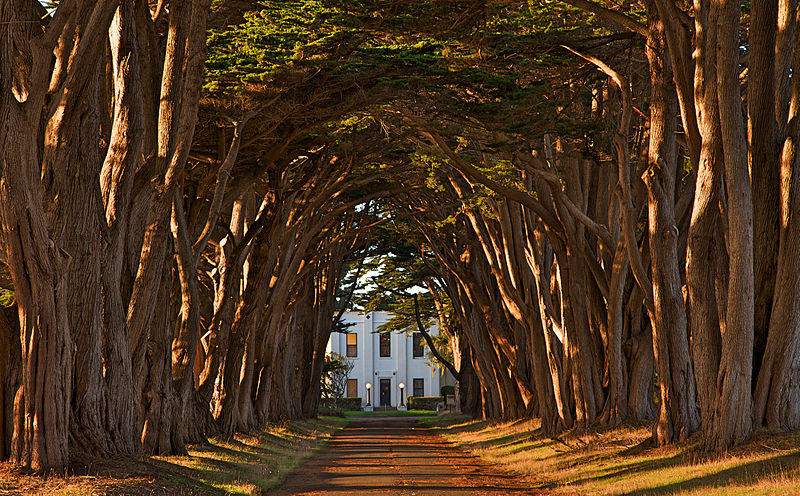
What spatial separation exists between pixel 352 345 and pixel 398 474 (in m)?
63.5

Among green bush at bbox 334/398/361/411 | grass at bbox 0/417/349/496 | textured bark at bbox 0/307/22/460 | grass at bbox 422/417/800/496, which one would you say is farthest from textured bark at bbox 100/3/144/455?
green bush at bbox 334/398/361/411

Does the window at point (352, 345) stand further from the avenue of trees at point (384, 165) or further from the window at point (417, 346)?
the avenue of trees at point (384, 165)

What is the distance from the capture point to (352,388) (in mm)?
78000

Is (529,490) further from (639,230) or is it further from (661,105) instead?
(639,230)

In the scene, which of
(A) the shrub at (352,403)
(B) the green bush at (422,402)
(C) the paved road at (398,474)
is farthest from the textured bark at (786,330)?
(B) the green bush at (422,402)

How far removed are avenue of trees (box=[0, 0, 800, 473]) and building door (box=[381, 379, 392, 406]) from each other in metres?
54.9

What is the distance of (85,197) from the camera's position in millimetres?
10648

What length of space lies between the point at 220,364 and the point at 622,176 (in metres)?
10.5

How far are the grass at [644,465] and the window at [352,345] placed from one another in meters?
58.4

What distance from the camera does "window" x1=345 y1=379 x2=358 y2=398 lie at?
7775 cm

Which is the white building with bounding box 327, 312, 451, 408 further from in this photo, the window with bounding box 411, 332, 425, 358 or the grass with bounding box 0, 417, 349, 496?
the grass with bounding box 0, 417, 349, 496

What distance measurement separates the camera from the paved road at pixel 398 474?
40.9ft

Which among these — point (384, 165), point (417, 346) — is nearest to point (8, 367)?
point (384, 165)

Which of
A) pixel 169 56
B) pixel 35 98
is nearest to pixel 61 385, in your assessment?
pixel 35 98
